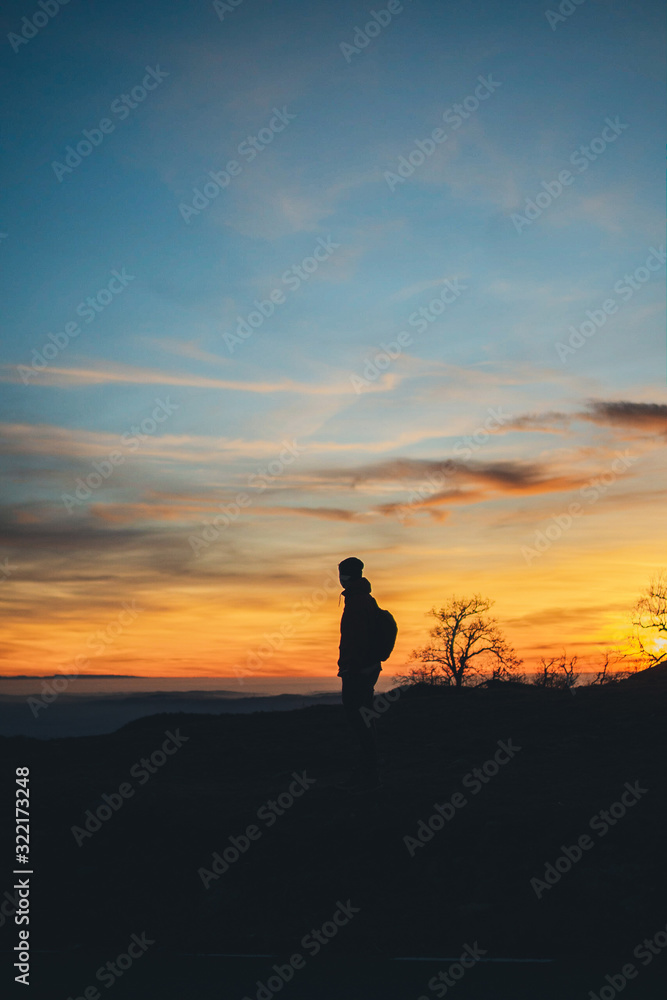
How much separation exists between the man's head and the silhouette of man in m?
0.28

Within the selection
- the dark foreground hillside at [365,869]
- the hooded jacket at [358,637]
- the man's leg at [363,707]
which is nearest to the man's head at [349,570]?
the hooded jacket at [358,637]

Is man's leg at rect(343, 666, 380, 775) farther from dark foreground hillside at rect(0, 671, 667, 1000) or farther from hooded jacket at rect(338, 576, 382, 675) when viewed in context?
dark foreground hillside at rect(0, 671, 667, 1000)

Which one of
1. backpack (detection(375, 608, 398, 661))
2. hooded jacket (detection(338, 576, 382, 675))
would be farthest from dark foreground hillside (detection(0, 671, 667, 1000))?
backpack (detection(375, 608, 398, 661))

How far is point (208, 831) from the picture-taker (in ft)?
28.8

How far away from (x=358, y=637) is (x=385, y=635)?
1.05 feet

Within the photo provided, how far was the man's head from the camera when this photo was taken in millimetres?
9867

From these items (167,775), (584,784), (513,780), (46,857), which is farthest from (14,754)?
(584,784)

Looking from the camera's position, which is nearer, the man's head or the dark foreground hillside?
the dark foreground hillside

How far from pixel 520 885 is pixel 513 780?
308 centimetres

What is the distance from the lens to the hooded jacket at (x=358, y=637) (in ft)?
31.4

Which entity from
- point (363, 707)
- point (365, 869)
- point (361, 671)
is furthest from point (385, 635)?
point (365, 869)

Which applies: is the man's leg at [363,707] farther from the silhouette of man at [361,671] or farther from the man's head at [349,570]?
the man's head at [349,570]

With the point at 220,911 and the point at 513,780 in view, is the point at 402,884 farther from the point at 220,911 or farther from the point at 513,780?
the point at 513,780

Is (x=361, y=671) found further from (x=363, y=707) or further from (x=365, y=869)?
(x=365, y=869)
